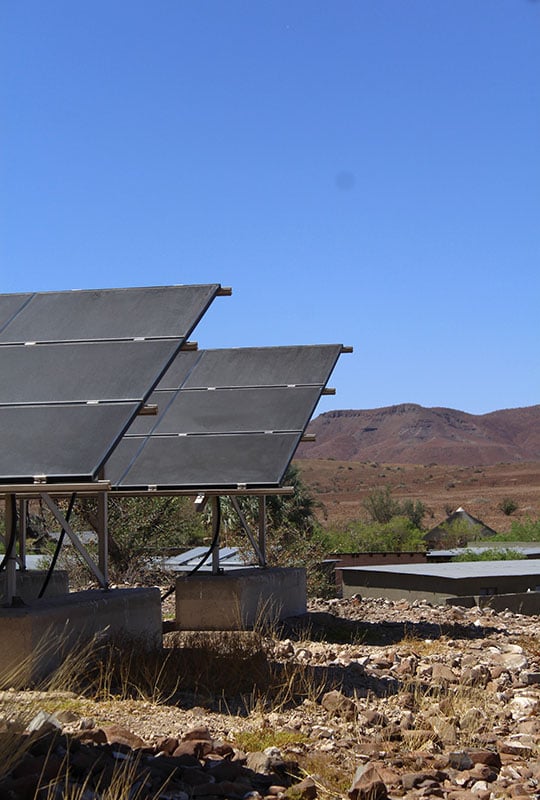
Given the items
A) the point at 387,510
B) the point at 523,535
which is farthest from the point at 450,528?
the point at 387,510

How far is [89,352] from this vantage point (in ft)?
39.7

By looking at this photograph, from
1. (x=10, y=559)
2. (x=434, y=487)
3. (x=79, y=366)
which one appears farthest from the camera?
(x=434, y=487)

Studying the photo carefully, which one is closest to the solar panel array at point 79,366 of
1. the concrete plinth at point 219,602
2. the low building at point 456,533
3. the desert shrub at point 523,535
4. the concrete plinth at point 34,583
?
the concrete plinth at point 219,602

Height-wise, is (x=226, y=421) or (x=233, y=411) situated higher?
(x=233, y=411)

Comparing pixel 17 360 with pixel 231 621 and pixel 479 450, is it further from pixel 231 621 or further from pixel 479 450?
pixel 479 450

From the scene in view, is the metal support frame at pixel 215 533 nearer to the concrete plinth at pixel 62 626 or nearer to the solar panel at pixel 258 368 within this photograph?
the solar panel at pixel 258 368

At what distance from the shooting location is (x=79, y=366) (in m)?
11.8

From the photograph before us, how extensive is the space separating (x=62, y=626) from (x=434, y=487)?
107108 millimetres

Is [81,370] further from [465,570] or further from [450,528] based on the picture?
[450,528]

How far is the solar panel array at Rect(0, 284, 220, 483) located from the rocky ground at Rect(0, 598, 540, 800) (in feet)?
7.10

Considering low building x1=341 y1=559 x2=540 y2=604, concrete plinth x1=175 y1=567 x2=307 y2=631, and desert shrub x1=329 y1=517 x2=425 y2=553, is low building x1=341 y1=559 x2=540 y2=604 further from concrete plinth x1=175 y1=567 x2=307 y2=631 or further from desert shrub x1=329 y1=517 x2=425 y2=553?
desert shrub x1=329 y1=517 x2=425 y2=553

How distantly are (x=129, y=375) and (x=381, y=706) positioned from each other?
411 centimetres

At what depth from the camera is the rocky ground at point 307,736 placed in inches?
285

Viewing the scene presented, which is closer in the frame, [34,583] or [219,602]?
[219,602]
